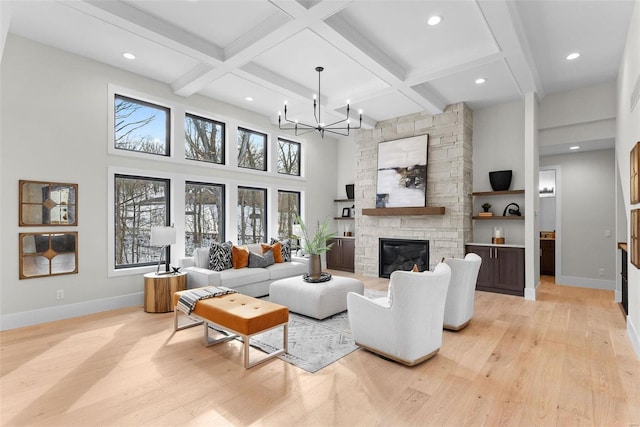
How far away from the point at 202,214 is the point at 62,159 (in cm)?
208

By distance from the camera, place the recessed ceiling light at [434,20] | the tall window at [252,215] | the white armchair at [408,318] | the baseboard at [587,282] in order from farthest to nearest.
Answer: the tall window at [252,215] → the baseboard at [587,282] → the recessed ceiling light at [434,20] → the white armchair at [408,318]

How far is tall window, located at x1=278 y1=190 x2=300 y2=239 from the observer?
703 cm

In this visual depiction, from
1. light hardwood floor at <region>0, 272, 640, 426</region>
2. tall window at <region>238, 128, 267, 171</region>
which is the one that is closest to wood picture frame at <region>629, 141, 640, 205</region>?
light hardwood floor at <region>0, 272, 640, 426</region>

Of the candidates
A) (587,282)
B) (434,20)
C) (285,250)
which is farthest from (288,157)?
(587,282)

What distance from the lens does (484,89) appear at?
5137 mm

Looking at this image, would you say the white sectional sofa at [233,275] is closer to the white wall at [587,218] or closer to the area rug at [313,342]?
the area rug at [313,342]

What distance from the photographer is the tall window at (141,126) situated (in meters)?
4.62

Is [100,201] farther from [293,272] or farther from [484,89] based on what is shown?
[484,89]

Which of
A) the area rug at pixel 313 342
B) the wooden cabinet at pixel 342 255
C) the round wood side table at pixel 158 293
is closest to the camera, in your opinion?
the area rug at pixel 313 342

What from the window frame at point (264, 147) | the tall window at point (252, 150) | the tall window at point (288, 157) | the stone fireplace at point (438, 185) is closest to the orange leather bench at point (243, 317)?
the window frame at point (264, 147)

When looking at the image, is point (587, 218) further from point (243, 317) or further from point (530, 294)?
point (243, 317)

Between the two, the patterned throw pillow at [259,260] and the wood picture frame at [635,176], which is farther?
the patterned throw pillow at [259,260]

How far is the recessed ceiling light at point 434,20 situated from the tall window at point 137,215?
421cm

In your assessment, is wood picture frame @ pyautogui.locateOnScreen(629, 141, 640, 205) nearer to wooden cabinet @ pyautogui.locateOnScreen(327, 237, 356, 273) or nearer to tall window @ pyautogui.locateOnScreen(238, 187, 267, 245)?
wooden cabinet @ pyautogui.locateOnScreen(327, 237, 356, 273)
